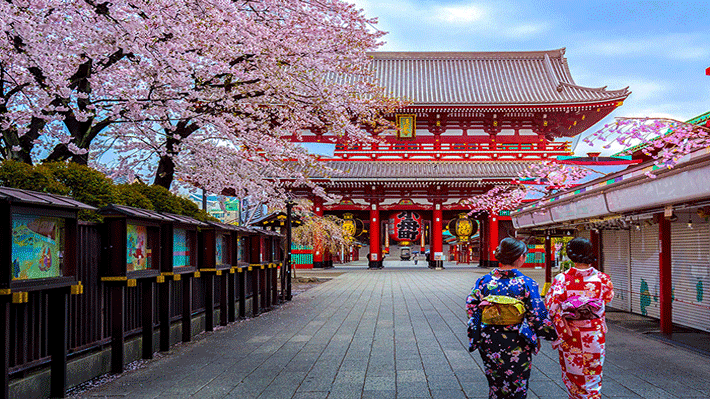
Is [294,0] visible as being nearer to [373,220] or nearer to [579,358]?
[579,358]

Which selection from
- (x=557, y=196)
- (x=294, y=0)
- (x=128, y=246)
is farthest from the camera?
(x=557, y=196)

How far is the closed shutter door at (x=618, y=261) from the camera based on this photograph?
41.0 feet

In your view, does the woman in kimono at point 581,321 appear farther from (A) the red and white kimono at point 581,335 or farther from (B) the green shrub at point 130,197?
(B) the green shrub at point 130,197

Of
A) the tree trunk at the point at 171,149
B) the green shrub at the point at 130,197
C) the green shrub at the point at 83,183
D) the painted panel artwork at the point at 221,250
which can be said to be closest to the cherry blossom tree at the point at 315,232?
the tree trunk at the point at 171,149

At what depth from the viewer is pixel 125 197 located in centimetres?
780

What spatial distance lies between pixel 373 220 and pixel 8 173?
88.8 feet

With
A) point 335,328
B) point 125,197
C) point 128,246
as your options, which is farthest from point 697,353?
A: point 125,197

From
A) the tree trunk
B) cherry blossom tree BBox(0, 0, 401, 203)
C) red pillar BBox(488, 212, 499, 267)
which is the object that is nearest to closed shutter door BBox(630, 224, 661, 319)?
cherry blossom tree BBox(0, 0, 401, 203)

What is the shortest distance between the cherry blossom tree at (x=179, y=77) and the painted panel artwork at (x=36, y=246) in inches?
99.7

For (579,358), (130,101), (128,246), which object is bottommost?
(579,358)

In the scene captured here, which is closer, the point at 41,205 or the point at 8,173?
the point at 41,205

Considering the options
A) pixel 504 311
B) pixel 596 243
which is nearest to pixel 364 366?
pixel 504 311

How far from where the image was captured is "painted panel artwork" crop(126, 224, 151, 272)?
22.5 feet

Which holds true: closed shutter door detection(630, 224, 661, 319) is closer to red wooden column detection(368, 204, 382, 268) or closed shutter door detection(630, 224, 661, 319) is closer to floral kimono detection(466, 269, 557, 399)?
floral kimono detection(466, 269, 557, 399)
